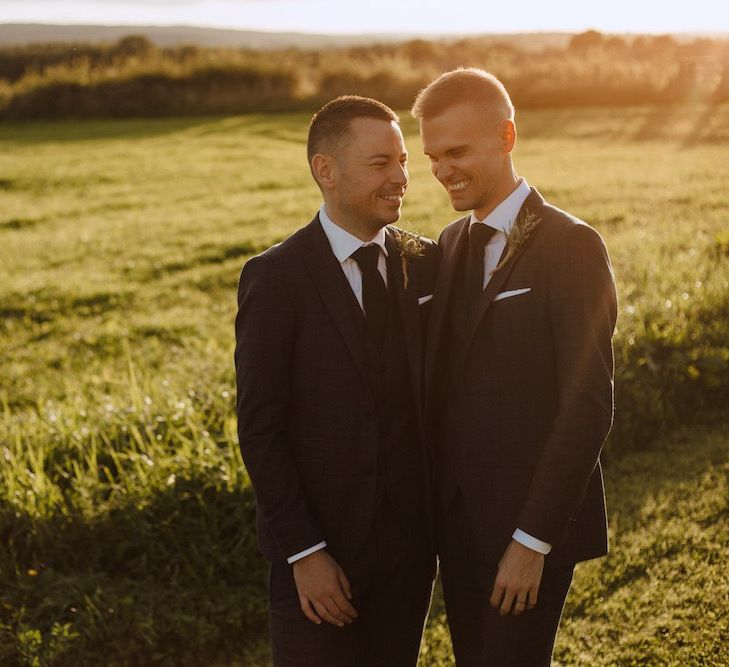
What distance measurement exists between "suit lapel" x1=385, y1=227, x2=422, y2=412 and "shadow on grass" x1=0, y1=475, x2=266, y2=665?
2.35 m

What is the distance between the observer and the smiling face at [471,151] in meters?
2.90

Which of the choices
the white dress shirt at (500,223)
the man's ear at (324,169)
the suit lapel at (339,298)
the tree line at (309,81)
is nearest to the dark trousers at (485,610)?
the suit lapel at (339,298)

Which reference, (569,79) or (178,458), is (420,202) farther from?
(569,79)

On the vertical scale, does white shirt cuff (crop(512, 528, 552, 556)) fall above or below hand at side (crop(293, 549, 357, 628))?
above

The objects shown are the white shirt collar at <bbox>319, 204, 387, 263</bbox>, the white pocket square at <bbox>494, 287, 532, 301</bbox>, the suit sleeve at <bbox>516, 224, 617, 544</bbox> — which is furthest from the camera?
the white shirt collar at <bbox>319, 204, 387, 263</bbox>

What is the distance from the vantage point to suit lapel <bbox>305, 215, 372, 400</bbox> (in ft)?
9.33

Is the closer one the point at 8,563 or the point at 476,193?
the point at 476,193

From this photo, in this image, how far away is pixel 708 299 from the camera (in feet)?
24.8

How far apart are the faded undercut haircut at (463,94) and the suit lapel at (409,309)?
543mm

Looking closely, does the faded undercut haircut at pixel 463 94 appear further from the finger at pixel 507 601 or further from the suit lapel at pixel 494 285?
the finger at pixel 507 601

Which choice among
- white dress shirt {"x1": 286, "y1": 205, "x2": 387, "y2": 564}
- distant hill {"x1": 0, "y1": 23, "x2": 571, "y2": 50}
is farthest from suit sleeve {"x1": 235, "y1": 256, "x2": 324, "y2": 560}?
distant hill {"x1": 0, "y1": 23, "x2": 571, "y2": 50}

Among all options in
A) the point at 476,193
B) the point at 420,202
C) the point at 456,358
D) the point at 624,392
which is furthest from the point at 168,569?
the point at 420,202

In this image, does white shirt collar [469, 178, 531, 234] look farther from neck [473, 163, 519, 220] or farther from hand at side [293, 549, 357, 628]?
hand at side [293, 549, 357, 628]

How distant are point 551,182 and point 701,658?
14.8 meters
